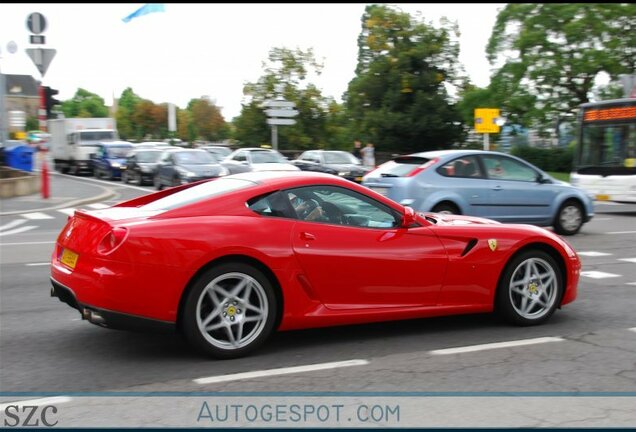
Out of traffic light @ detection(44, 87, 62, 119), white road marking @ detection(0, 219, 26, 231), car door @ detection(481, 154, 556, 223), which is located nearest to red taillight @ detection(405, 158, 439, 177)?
car door @ detection(481, 154, 556, 223)

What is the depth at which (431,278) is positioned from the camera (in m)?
5.66

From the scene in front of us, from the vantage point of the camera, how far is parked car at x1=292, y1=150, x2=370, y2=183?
26.9 m

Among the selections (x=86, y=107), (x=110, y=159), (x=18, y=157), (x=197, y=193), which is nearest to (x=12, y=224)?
(x=18, y=157)

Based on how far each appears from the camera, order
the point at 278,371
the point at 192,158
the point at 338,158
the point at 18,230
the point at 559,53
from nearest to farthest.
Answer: the point at 278,371 < the point at 18,230 < the point at 192,158 < the point at 338,158 < the point at 559,53

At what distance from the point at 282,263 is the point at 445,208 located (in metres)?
7.01

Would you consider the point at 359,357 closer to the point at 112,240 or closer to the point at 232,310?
the point at 232,310

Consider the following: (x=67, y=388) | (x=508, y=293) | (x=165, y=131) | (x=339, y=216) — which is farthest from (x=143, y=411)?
(x=165, y=131)

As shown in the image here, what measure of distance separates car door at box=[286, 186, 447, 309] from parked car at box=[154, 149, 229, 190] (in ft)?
61.1

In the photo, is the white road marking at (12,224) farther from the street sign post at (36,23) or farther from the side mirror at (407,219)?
the side mirror at (407,219)

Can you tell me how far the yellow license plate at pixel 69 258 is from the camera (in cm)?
516

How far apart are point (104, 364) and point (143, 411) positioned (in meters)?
1.09

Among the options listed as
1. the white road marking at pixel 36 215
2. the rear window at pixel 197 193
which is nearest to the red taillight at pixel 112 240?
the rear window at pixel 197 193

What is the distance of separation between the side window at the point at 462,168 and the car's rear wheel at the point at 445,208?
19.2 inches

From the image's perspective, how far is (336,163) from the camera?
2816cm
